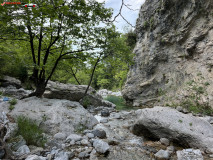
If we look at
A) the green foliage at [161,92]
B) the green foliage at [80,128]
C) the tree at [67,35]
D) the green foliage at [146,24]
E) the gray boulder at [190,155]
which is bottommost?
the green foliage at [80,128]

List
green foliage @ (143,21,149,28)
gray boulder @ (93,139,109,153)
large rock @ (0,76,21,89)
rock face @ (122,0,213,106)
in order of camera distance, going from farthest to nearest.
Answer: green foliage @ (143,21,149,28) < large rock @ (0,76,21,89) < rock face @ (122,0,213,106) < gray boulder @ (93,139,109,153)

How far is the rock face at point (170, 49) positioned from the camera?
1123 cm

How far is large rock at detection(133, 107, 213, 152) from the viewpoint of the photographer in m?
4.09

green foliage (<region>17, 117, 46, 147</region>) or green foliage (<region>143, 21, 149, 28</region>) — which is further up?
green foliage (<region>143, 21, 149, 28</region>)

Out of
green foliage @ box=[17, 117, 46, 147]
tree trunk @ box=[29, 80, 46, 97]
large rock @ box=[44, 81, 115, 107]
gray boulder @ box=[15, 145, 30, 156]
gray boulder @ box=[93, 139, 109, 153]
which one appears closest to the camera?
gray boulder @ box=[15, 145, 30, 156]

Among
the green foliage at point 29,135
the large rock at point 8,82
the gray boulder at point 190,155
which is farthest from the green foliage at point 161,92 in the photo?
the large rock at point 8,82

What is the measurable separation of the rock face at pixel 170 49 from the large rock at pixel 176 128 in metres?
6.28

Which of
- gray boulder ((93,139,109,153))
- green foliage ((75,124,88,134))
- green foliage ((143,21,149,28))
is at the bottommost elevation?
green foliage ((75,124,88,134))

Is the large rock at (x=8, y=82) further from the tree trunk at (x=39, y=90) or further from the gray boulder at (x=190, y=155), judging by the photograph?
the gray boulder at (x=190, y=155)

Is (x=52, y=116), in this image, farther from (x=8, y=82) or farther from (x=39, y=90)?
(x=8, y=82)

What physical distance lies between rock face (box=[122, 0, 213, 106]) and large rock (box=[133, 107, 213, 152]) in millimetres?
6277

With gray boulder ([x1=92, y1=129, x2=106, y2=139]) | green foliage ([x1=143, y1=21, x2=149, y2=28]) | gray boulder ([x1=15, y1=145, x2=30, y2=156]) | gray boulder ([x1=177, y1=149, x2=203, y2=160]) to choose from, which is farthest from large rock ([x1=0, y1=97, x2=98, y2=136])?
green foliage ([x1=143, y1=21, x2=149, y2=28])

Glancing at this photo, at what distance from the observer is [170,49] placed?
14820 mm

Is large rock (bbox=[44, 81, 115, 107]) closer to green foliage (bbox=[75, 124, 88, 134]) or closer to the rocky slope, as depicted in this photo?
the rocky slope
